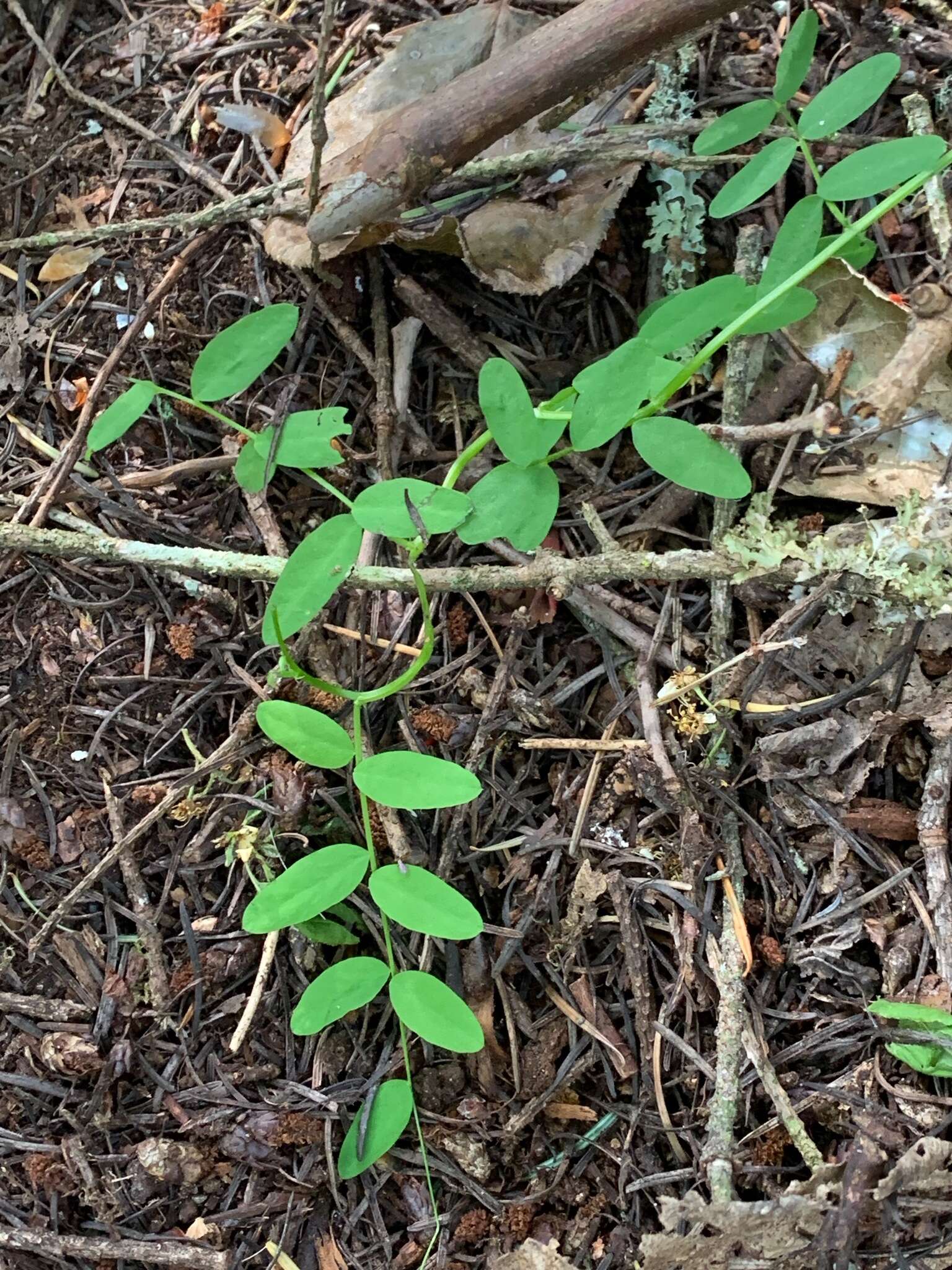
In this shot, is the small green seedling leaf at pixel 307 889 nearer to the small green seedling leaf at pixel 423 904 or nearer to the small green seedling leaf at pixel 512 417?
the small green seedling leaf at pixel 423 904

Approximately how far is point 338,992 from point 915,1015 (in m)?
0.93

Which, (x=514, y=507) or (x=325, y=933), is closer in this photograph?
(x=514, y=507)

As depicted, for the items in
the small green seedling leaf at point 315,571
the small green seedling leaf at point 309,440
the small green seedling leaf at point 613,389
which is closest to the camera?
the small green seedling leaf at point 613,389

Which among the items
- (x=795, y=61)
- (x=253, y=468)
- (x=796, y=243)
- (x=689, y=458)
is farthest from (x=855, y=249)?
(x=253, y=468)

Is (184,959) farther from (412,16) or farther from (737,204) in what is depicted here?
(412,16)

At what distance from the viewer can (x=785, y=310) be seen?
4.76 feet

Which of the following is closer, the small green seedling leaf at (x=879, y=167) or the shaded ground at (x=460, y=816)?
the small green seedling leaf at (x=879, y=167)

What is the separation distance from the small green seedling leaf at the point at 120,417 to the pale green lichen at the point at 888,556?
1.07 m

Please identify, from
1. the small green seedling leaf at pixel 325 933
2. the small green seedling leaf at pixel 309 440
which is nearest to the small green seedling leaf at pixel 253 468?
the small green seedling leaf at pixel 309 440

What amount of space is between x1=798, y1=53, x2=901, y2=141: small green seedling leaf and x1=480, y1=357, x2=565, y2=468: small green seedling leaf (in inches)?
25.8

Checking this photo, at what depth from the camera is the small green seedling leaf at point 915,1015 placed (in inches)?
53.6

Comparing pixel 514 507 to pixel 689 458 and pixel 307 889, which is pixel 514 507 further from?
pixel 307 889

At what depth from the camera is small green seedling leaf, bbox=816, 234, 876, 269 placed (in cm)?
148

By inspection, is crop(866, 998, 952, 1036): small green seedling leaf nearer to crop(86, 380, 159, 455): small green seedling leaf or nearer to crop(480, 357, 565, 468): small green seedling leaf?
crop(480, 357, 565, 468): small green seedling leaf
